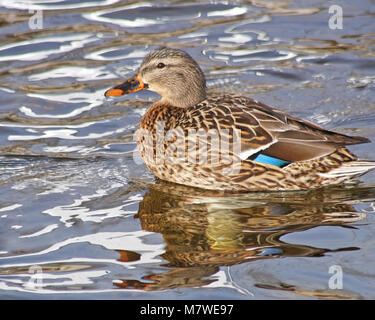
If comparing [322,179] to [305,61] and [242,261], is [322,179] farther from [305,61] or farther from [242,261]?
[305,61]

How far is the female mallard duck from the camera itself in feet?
26.1

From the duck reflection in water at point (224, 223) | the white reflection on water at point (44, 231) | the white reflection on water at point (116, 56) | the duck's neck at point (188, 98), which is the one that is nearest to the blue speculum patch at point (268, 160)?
the duck reflection in water at point (224, 223)

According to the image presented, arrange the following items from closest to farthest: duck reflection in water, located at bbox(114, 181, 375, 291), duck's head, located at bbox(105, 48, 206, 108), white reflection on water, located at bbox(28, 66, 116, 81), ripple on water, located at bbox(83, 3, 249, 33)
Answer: duck reflection in water, located at bbox(114, 181, 375, 291), duck's head, located at bbox(105, 48, 206, 108), white reflection on water, located at bbox(28, 66, 116, 81), ripple on water, located at bbox(83, 3, 249, 33)

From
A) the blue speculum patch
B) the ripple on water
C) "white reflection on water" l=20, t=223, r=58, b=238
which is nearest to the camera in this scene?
"white reflection on water" l=20, t=223, r=58, b=238

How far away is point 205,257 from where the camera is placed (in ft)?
22.0

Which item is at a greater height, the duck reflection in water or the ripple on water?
the ripple on water

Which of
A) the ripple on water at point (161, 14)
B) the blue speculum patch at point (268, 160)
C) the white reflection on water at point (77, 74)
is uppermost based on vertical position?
the ripple on water at point (161, 14)

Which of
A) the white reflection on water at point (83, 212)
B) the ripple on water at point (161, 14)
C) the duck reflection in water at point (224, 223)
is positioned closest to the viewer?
the duck reflection in water at point (224, 223)

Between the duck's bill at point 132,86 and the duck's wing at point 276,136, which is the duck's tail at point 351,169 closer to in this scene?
the duck's wing at point 276,136

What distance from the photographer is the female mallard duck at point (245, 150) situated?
7969 mm

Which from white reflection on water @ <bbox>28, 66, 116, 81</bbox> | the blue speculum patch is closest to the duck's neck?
the blue speculum patch

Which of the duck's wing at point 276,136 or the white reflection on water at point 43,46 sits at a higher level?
the white reflection on water at point 43,46

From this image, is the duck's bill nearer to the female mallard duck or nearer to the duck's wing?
the female mallard duck

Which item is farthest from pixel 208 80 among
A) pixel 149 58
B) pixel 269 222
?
pixel 269 222
